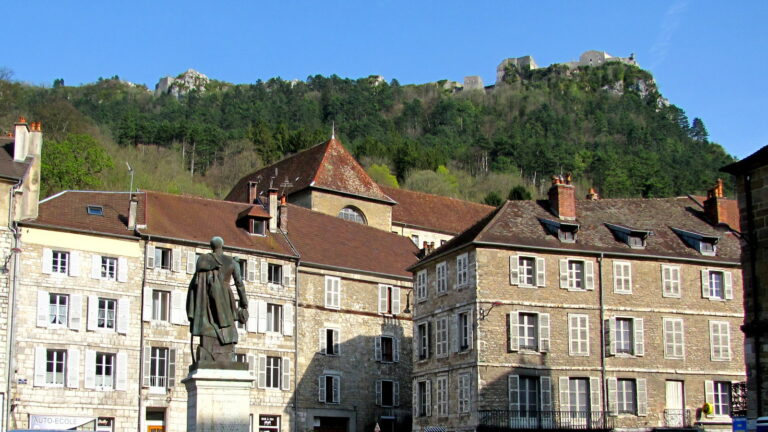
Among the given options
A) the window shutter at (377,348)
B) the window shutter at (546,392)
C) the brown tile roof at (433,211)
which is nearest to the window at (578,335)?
the window shutter at (546,392)

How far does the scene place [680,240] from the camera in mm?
39219

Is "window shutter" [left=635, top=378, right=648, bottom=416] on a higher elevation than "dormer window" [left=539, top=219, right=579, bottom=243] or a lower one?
lower

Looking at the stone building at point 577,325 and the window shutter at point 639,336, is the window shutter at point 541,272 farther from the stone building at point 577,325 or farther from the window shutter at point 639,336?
the window shutter at point 639,336

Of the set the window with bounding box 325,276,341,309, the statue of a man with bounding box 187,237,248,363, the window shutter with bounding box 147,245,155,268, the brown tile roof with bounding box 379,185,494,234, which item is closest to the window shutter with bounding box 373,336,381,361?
the window with bounding box 325,276,341,309

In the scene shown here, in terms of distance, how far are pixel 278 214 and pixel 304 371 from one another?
714 cm

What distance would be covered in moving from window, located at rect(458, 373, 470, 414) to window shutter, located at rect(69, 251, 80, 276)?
1387cm

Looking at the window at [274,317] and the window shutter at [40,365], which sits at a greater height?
the window at [274,317]

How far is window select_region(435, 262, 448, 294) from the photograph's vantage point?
38781 millimetres

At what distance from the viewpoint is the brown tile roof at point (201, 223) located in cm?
4153

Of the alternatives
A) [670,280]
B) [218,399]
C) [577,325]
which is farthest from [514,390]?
[218,399]

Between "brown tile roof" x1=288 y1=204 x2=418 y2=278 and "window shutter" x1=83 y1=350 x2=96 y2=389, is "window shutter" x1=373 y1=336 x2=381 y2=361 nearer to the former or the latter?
"brown tile roof" x1=288 y1=204 x2=418 y2=278

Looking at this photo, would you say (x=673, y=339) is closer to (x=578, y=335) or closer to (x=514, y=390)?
(x=578, y=335)

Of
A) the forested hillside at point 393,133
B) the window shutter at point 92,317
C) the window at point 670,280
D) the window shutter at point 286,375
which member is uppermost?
the forested hillside at point 393,133

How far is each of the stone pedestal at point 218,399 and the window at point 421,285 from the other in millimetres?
23476
